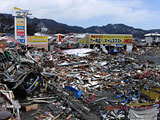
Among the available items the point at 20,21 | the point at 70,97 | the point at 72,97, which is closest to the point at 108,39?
the point at 20,21

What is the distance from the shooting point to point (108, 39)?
1334 inches

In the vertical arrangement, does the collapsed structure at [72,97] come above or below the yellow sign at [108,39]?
below

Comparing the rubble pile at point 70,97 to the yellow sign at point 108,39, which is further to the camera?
the yellow sign at point 108,39

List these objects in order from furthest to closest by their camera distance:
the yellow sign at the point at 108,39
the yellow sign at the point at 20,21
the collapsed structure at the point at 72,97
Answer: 1. the yellow sign at the point at 108,39
2. the yellow sign at the point at 20,21
3. the collapsed structure at the point at 72,97

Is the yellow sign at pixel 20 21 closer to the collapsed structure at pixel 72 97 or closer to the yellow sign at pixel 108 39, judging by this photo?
the yellow sign at pixel 108 39

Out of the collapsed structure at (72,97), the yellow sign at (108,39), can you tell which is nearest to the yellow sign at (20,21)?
the yellow sign at (108,39)

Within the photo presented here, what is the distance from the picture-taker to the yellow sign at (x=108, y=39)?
33.2 meters

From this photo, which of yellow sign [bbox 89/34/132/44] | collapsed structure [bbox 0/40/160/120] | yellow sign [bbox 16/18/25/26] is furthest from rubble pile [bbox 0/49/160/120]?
yellow sign [bbox 89/34/132/44]

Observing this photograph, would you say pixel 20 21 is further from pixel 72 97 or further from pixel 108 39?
pixel 72 97

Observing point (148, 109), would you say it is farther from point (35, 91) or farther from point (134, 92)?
point (35, 91)

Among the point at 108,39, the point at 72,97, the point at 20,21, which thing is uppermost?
the point at 20,21

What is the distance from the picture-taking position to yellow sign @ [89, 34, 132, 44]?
33.2 meters

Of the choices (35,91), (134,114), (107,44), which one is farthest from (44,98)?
(107,44)

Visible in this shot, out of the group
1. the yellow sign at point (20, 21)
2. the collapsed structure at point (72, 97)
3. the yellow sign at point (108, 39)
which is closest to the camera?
the collapsed structure at point (72, 97)
